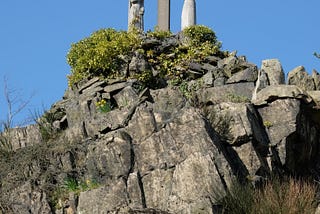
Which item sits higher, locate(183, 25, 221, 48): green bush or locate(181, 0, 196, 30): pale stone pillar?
locate(181, 0, 196, 30): pale stone pillar

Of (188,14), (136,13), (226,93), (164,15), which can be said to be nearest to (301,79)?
(226,93)

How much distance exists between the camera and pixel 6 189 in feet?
68.3

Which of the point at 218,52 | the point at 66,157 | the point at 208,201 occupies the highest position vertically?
the point at 218,52

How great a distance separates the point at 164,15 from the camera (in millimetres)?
28375

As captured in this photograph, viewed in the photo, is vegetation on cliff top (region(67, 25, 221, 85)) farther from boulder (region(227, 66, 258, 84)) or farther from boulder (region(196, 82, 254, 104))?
boulder (region(196, 82, 254, 104))

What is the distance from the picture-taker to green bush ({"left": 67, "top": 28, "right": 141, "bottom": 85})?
2428 cm

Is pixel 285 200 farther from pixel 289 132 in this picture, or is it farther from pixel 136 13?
pixel 136 13

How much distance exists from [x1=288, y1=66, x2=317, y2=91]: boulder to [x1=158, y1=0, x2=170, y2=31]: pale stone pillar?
5099 millimetres

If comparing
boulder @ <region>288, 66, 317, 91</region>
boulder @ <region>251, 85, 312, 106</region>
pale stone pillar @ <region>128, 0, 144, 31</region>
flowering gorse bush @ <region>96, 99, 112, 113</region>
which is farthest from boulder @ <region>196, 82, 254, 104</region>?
pale stone pillar @ <region>128, 0, 144, 31</region>

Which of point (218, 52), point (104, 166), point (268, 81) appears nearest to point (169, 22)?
point (218, 52)

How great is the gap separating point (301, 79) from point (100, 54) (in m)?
5.18

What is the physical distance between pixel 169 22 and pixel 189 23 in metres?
0.86

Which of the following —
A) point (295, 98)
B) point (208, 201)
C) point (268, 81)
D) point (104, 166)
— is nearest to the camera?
point (208, 201)

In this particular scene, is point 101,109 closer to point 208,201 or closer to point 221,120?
point 221,120
